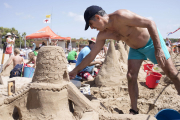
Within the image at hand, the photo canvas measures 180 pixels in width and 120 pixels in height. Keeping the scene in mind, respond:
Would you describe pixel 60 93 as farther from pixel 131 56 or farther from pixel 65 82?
pixel 131 56

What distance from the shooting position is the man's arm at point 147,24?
1931mm

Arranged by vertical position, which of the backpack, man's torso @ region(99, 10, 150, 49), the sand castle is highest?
man's torso @ region(99, 10, 150, 49)

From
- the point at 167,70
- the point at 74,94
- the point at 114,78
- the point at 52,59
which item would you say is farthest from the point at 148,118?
the point at 114,78

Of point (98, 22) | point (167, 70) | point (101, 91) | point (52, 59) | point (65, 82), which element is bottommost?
point (101, 91)

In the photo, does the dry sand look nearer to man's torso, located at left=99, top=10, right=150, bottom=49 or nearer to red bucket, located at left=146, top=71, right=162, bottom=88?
red bucket, located at left=146, top=71, right=162, bottom=88

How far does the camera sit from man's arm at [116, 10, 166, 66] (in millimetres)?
1931

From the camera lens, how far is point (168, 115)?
7.35 feet

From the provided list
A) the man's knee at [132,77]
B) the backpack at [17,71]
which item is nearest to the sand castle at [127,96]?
the man's knee at [132,77]

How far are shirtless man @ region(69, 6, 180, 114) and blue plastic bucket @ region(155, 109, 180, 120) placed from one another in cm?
34

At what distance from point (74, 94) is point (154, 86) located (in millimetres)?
2581

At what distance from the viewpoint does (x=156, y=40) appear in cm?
196

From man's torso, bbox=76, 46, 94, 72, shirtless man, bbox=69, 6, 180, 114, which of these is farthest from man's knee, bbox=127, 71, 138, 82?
man's torso, bbox=76, 46, 94, 72

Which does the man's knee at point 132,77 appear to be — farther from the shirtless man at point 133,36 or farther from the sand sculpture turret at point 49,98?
the sand sculpture turret at point 49,98

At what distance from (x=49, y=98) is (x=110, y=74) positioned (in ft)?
7.78
